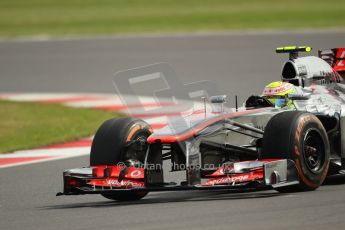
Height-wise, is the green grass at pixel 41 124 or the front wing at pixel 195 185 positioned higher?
the green grass at pixel 41 124

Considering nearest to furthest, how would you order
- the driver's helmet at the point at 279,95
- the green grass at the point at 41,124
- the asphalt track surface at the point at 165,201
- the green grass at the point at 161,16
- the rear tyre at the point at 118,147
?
the asphalt track surface at the point at 165,201
the rear tyre at the point at 118,147
the driver's helmet at the point at 279,95
the green grass at the point at 41,124
the green grass at the point at 161,16

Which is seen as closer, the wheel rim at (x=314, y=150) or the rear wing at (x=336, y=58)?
the wheel rim at (x=314, y=150)

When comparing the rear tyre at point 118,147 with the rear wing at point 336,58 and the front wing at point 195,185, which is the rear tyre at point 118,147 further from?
the rear wing at point 336,58

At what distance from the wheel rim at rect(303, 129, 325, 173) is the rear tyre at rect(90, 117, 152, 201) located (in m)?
1.77

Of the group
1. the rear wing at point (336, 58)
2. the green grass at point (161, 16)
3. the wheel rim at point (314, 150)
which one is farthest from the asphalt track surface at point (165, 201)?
the green grass at point (161, 16)

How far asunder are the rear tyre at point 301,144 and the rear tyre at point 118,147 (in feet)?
4.73

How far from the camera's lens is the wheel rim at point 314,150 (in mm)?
10469

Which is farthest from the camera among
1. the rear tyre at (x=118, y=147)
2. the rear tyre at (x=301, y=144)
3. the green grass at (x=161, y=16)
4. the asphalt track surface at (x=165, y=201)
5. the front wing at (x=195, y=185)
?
the green grass at (x=161, y=16)

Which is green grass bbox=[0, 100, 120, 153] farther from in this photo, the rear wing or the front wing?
the front wing

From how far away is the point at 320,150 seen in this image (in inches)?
418

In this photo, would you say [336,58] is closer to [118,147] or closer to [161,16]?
[118,147]

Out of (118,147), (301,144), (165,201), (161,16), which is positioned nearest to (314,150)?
(301,144)

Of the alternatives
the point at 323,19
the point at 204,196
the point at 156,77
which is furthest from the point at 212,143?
the point at 323,19

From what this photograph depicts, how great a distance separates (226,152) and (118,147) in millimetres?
1191
